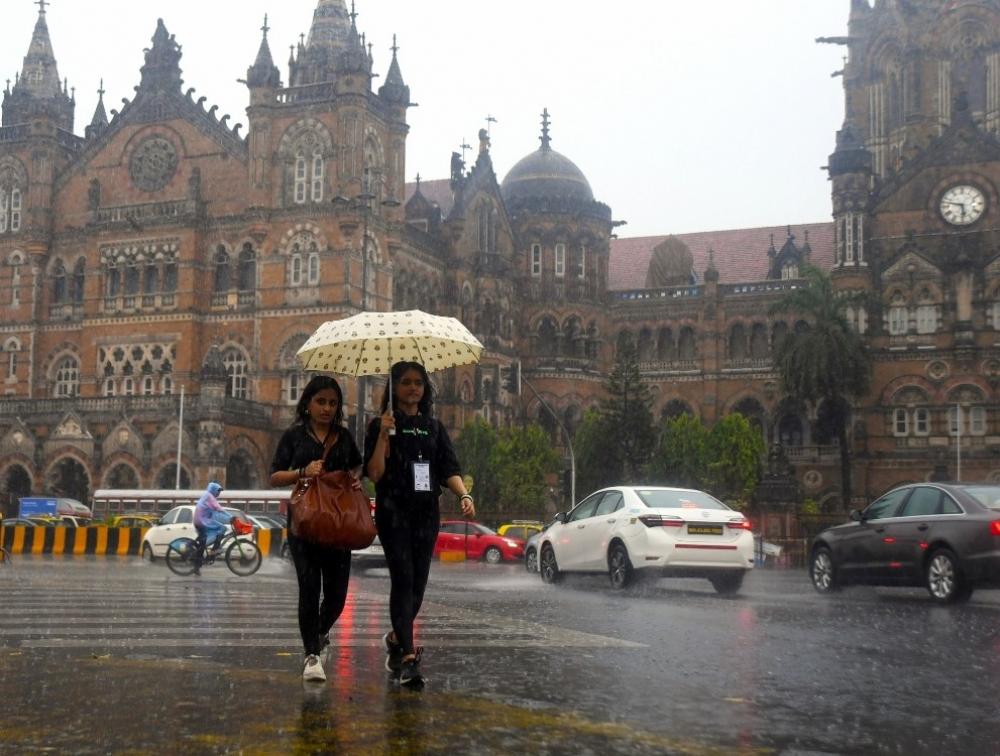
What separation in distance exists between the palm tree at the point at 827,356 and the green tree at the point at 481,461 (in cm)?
1343

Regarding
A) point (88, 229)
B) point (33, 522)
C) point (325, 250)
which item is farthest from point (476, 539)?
point (88, 229)

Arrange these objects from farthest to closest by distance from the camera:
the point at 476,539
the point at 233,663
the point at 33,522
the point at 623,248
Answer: the point at 623,248 → the point at 33,522 → the point at 476,539 → the point at 233,663

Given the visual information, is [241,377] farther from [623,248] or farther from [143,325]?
[623,248]

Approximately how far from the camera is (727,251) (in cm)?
7900

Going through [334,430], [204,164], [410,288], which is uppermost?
[204,164]

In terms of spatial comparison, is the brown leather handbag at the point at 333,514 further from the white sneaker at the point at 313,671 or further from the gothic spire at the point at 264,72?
the gothic spire at the point at 264,72

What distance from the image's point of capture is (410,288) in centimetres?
6041

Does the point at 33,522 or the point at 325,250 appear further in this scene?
the point at 325,250

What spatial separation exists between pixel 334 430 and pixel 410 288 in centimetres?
5217

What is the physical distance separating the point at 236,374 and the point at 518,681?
4997cm

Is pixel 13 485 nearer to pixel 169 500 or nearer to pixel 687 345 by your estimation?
pixel 169 500

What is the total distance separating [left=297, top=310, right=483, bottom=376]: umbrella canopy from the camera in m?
9.71

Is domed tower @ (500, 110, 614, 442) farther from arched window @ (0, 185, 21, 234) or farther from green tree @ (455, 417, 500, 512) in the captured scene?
arched window @ (0, 185, 21, 234)

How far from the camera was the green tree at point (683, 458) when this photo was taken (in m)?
51.6
